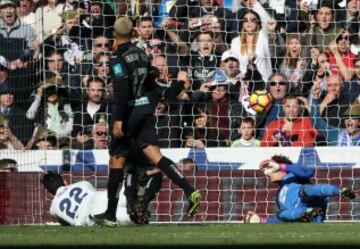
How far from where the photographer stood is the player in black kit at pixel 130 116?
465 inches

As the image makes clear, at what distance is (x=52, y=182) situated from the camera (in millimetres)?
14031

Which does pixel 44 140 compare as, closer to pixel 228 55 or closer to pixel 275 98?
pixel 228 55

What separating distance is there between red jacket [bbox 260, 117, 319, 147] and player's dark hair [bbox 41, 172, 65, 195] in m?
3.49

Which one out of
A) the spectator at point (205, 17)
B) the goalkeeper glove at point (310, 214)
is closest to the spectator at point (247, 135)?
the spectator at point (205, 17)

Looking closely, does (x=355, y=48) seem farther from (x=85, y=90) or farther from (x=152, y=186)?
(x=152, y=186)

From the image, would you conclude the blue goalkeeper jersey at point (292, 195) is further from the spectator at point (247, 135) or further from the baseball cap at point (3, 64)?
the baseball cap at point (3, 64)

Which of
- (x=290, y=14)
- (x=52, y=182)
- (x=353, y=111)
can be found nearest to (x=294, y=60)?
(x=290, y=14)

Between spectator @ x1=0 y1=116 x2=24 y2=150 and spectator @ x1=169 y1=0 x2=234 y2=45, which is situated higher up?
spectator @ x1=169 y1=0 x2=234 y2=45

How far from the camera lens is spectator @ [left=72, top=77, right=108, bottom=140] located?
1658cm

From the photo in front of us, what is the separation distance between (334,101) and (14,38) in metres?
4.90

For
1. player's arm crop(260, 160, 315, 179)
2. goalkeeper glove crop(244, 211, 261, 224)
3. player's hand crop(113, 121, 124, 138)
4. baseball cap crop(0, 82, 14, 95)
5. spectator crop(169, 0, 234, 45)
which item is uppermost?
spectator crop(169, 0, 234, 45)

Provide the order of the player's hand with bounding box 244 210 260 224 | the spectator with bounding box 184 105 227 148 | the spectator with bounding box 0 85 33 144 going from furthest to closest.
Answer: the spectator with bounding box 184 105 227 148, the spectator with bounding box 0 85 33 144, the player's hand with bounding box 244 210 260 224

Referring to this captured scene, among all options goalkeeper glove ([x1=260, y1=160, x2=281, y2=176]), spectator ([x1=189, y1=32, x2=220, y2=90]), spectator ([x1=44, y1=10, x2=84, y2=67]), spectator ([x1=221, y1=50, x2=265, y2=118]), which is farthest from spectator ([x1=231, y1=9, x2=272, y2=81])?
goalkeeper glove ([x1=260, y1=160, x2=281, y2=176])

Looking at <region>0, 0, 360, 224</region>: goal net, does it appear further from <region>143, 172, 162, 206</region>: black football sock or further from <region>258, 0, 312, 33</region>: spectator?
<region>143, 172, 162, 206</region>: black football sock
